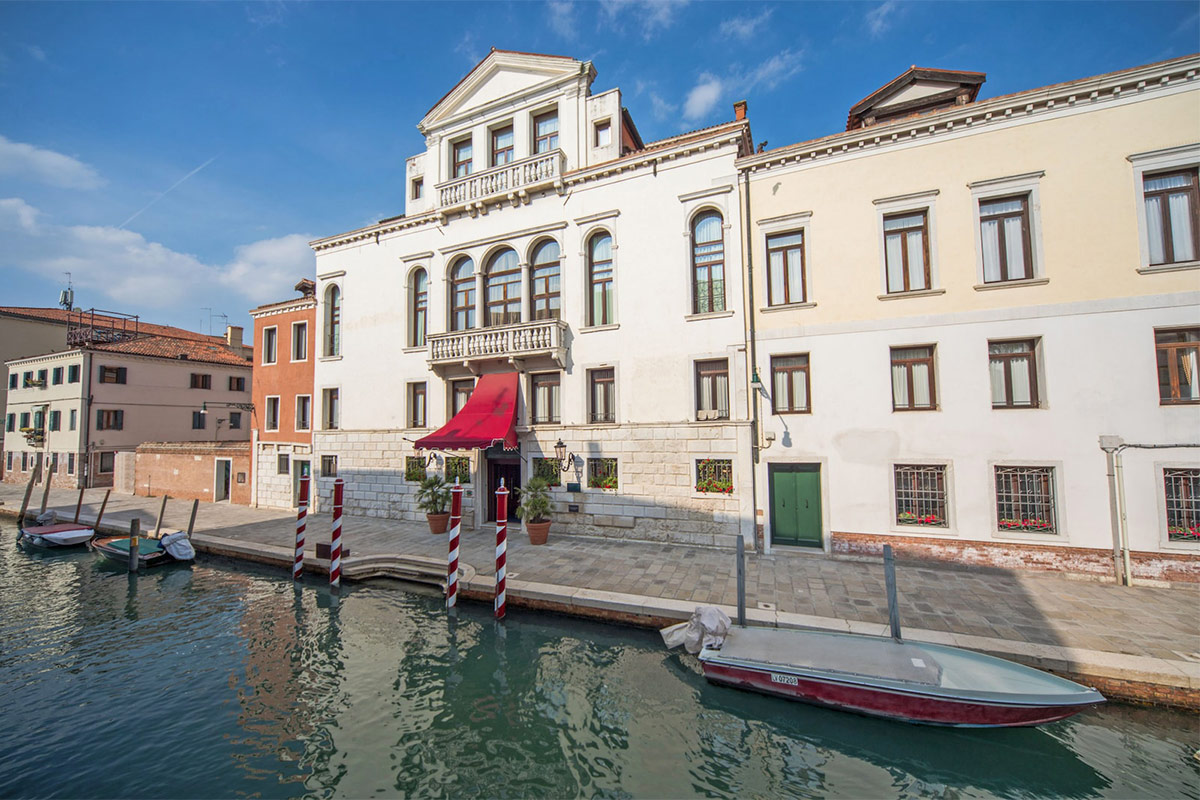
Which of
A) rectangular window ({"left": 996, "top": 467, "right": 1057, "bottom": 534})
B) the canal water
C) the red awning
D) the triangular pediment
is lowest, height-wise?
the canal water

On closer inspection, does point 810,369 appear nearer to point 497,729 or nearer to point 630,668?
point 630,668

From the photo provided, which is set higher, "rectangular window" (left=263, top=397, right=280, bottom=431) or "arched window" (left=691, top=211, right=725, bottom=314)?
"arched window" (left=691, top=211, right=725, bottom=314)

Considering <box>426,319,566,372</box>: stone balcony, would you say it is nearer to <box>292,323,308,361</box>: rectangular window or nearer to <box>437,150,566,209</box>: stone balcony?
<box>437,150,566,209</box>: stone balcony

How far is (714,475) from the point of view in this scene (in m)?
12.8

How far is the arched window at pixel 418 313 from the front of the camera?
17609 millimetres

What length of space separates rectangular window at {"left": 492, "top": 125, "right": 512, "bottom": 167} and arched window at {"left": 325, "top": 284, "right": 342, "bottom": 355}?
26.9 feet

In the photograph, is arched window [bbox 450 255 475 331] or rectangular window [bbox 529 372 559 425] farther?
arched window [bbox 450 255 475 331]

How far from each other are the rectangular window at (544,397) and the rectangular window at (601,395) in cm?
118

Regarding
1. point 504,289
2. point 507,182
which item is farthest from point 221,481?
point 507,182

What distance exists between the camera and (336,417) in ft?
61.6

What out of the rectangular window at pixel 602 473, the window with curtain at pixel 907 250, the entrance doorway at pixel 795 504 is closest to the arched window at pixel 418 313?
Answer: the rectangular window at pixel 602 473

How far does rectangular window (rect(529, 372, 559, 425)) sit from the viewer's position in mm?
15116

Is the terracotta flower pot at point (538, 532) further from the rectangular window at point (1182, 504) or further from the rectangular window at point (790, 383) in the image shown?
the rectangular window at point (1182, 504)

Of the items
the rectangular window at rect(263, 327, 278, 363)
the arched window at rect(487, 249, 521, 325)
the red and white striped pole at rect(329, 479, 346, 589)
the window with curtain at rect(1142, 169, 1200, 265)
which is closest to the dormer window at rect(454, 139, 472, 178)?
the arched window at rect(487, 249, 521, 325)
